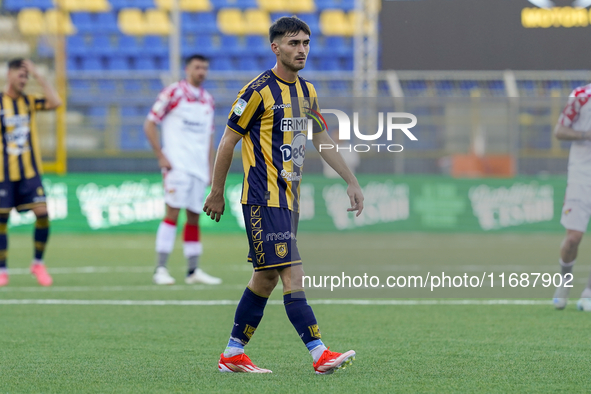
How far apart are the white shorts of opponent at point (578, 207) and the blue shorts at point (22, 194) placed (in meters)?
4.58

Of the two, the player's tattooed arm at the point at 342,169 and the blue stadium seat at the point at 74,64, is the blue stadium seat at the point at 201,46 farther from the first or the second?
the player's tattooed arm at the point at 342,169

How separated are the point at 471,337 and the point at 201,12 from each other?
19.5 metres

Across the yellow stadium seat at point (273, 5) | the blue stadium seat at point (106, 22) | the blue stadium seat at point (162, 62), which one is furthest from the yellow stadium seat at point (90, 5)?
the yellow stadium seat at point (273, 5)

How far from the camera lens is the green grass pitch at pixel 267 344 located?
3.71 m

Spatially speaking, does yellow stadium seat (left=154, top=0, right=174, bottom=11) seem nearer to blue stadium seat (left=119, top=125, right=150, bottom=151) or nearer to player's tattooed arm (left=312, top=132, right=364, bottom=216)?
blue stadium seat (left=119, top=125, right=150, bottom=151)

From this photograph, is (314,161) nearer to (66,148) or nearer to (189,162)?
(66,148)

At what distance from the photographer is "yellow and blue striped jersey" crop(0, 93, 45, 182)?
303 inches

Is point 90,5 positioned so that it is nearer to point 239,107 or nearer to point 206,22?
point 206,22

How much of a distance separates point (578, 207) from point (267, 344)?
271cm

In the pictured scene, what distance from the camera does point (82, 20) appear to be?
23.2 meters

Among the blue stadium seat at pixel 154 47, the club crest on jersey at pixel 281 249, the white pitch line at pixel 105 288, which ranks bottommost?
the white pitch line at pixel 105 288

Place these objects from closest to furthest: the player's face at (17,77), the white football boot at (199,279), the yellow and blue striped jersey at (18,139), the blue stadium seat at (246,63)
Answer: the player's face at (17,77) → the yellow and blue striped jersey at (18,139) → the white football boot at (199,279) → the blue stadium seat at (246,63)

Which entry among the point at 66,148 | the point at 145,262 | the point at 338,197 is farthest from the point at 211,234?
the point at 145,262

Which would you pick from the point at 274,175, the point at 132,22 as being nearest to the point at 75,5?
the point at 132,22
